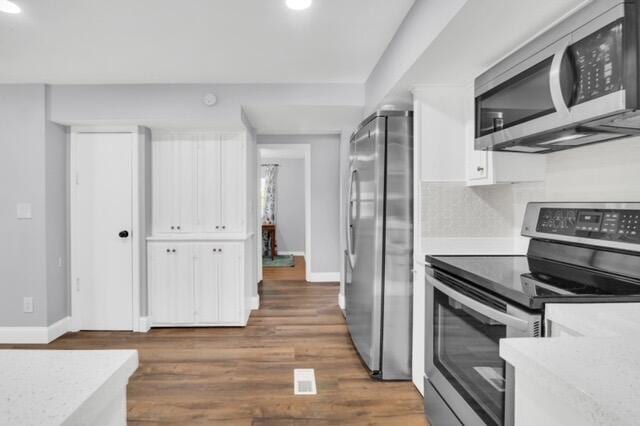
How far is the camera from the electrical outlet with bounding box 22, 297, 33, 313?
125 inches

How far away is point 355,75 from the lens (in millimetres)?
2990

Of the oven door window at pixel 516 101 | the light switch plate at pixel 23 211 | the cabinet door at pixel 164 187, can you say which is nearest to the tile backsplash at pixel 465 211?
the oven door window at pixel 516 101

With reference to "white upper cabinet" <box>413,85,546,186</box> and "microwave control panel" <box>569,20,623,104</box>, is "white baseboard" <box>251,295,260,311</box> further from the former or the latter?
"microwave control panel" <box>569,20,623,104</box>

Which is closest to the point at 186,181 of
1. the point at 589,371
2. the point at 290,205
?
the point at 589,371

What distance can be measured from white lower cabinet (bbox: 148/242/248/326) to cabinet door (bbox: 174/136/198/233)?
11.2 inches

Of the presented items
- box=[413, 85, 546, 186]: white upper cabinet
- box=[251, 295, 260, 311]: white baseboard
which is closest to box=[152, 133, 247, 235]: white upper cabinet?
box=[251, 295, 260, 311]: white baseboard

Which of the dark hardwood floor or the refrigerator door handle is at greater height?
the refrigerator door handle

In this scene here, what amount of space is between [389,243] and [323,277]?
308cm

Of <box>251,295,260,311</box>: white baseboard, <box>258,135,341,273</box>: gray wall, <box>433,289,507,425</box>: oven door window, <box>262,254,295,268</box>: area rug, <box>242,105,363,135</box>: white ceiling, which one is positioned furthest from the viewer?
<box>262,254,295,268</box>: area rug

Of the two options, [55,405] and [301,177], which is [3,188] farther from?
[301,177]

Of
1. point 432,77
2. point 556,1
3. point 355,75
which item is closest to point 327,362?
point 432,77

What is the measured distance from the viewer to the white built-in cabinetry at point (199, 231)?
3.48 m

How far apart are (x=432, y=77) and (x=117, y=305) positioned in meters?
3.39

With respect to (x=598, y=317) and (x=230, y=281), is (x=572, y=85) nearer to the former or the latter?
(x=598, y=317)
